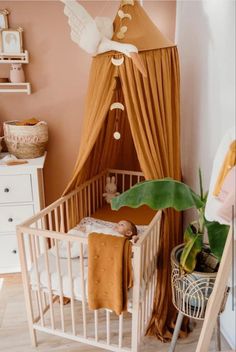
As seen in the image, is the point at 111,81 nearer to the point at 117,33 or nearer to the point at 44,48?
the point at 117,33

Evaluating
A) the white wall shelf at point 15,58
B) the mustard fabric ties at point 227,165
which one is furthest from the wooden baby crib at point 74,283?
the white wall shelf at point 15,58

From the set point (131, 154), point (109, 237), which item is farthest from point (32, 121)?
point (109, 237)

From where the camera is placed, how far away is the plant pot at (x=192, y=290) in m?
1.46

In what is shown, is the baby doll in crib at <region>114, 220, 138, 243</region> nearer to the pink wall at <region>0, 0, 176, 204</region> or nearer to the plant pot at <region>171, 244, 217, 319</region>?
the plant pot at <region>171, 244, 217, 319</region>

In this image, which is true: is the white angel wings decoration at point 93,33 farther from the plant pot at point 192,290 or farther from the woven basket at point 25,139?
the plant pot at point 192,290

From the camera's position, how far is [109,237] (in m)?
1.51

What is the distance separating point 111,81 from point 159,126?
1.31ft

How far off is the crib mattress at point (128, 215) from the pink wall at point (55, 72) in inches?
24.7

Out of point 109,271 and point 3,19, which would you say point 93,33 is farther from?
point 109,271

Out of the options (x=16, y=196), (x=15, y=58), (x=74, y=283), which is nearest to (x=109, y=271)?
(x=74, y=283)

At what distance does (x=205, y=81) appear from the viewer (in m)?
1.89

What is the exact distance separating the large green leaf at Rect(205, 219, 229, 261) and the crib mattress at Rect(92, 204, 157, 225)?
2.89 ft

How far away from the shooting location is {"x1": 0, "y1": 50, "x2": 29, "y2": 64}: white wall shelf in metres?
2.40

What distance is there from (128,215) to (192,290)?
3.23ft
